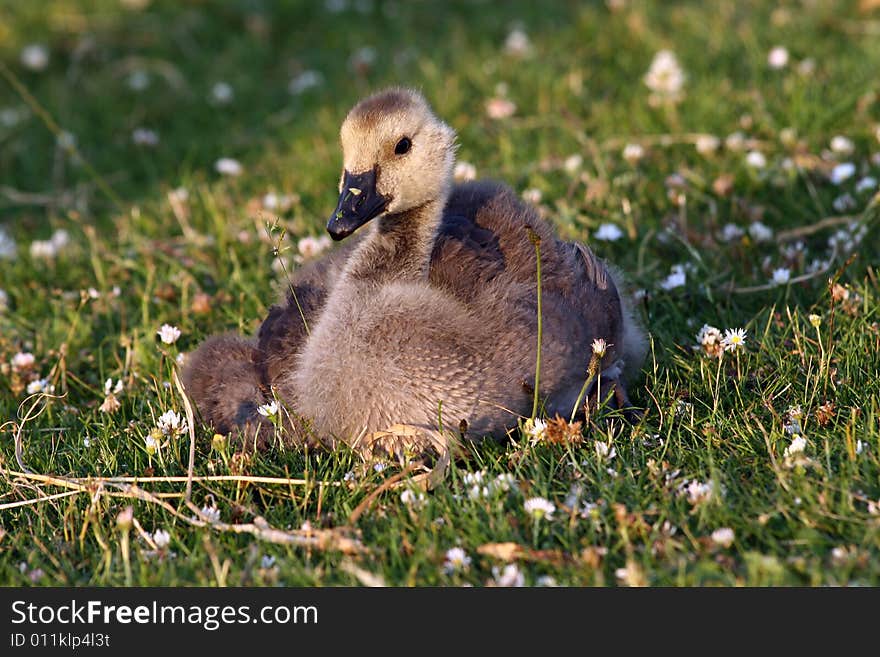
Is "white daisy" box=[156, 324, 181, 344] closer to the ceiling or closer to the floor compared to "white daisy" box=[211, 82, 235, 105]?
closer to the floor

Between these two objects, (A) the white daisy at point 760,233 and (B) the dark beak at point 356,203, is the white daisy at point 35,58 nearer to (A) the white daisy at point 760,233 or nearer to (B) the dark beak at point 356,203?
(B) the dark beak at point 356,203

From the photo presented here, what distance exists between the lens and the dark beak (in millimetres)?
4191

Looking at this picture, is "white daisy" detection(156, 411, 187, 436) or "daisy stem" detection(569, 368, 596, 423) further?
"white daisy" detection(156, 411, 187, 436)

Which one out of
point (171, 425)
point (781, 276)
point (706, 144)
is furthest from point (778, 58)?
point (171, 425)

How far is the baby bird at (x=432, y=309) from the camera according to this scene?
4.07 m

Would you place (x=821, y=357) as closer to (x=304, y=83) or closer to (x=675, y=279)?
(x=675, y=279)

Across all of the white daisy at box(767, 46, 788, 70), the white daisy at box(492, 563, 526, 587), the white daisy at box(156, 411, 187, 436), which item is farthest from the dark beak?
the white daisy at box(767, 46, 788, 70)

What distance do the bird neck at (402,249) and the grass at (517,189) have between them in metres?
0.75

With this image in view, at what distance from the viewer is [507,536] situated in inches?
142

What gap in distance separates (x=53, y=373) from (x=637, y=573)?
3083 millimetres

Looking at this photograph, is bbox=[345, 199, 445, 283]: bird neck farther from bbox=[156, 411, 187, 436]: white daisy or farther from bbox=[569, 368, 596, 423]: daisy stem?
bbox=[156, 411, 187, 436]: white daisy

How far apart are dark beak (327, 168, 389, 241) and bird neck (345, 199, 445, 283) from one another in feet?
0.42

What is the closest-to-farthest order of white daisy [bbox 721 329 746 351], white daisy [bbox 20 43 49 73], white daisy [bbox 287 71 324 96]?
1. white daisy [bbox 721 329 746 351]
2. white daisy [bbox 287 71 324 96]
3. white daisy [bbox 20 43 49 73]

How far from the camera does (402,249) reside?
440 cm
